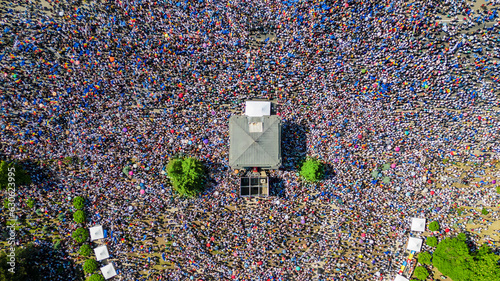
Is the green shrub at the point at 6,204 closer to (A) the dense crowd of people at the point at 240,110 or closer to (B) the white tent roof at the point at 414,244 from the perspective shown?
(A) the dense crowd of people at the point at 240,110

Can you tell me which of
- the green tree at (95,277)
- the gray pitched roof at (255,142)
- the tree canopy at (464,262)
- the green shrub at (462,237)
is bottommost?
the green tree at (95,277)

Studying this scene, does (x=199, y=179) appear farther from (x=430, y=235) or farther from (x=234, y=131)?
(x=430, y=235)

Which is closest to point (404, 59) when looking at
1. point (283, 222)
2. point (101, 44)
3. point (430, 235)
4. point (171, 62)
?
point (430, 235)

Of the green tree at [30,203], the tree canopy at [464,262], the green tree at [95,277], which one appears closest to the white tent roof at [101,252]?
the green tree at [95,277]

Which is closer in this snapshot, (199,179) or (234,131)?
(234,131)

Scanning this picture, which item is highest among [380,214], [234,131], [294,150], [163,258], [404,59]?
[404,59]

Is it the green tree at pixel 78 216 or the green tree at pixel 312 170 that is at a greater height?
the green tree at pixel 312 170
